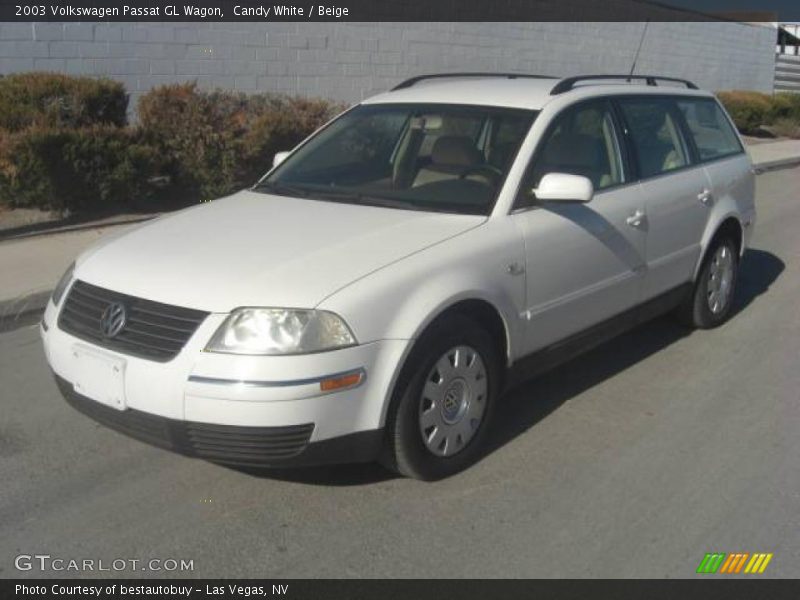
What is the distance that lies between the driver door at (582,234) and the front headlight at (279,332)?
120 centimetres

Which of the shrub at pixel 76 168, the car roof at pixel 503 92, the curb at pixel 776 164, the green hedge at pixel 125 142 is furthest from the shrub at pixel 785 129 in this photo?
the car roof at pixel 503 92

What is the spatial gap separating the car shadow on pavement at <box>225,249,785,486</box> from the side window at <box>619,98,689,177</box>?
3.84ft

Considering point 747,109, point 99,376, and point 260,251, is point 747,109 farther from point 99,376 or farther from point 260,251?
point 99,376

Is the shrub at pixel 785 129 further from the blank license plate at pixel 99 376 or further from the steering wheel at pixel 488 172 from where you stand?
the blank license plate at pixel 99 376

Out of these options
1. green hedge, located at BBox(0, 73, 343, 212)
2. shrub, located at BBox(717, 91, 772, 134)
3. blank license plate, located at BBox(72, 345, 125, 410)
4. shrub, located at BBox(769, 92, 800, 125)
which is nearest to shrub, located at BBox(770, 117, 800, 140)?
shrub, located at BBox(769, 92, 800, 125)

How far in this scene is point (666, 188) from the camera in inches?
208

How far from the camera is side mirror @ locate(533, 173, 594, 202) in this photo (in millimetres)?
4109

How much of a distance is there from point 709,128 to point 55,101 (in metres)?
6.22

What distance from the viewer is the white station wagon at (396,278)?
3.29m

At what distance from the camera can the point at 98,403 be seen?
3.51 meters

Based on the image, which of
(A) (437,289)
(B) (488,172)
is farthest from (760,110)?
(A) (437,289)
